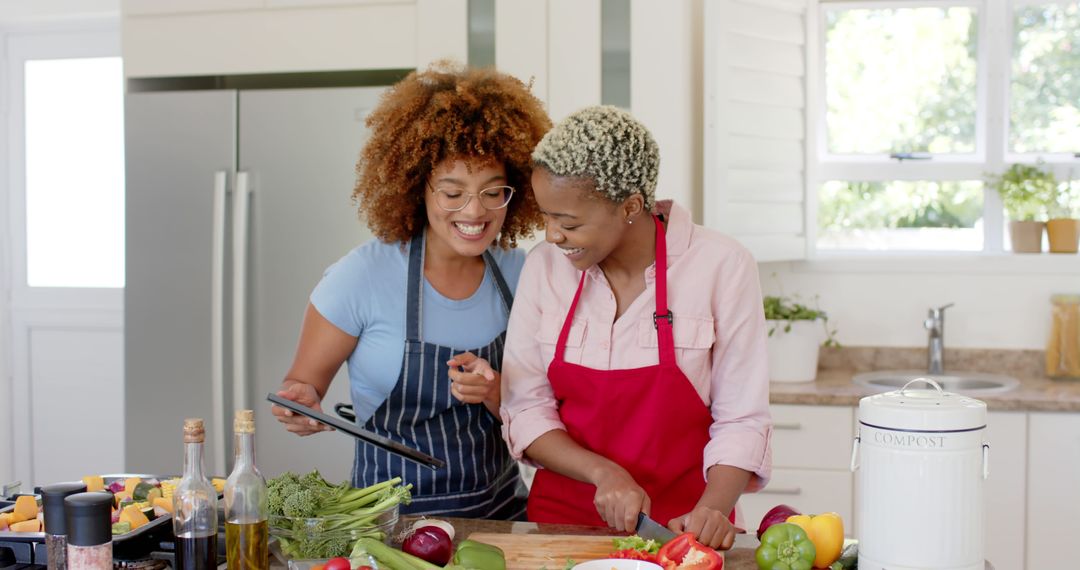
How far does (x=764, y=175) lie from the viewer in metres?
3.39

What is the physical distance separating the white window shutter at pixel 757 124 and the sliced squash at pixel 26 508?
208 cm

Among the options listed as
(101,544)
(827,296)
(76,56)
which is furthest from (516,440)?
(76,56)

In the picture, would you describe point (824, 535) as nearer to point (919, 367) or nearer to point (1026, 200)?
point (919, 367)

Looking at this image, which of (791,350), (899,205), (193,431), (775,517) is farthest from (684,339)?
(899,205)

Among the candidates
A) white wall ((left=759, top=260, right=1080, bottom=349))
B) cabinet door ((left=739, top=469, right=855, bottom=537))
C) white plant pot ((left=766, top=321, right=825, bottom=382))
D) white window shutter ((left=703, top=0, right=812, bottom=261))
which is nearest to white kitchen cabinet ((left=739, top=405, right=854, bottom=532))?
cabinet door ((left=739, top=469, right=855, bottom=537))

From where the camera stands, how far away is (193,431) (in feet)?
4.62

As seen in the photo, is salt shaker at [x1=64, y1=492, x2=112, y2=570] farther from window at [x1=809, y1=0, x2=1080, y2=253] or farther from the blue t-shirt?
window at [x1=809, y1=0, x2=1080, y2=253]

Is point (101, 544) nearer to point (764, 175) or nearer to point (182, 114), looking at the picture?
point (182, 114)

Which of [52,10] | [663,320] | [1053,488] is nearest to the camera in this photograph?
[663,320]

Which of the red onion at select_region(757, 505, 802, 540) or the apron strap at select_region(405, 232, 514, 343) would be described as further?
the apron strap at select_region(405, 232, 514, 343)

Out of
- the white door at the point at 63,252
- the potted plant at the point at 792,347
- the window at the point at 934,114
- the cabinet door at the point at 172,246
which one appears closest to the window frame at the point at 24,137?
the white door at the point at 63,252

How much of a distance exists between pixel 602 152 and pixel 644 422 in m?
0.49

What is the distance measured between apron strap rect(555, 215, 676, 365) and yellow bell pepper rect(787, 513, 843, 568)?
0.39 metres

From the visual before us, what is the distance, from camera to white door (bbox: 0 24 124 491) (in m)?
4.43
